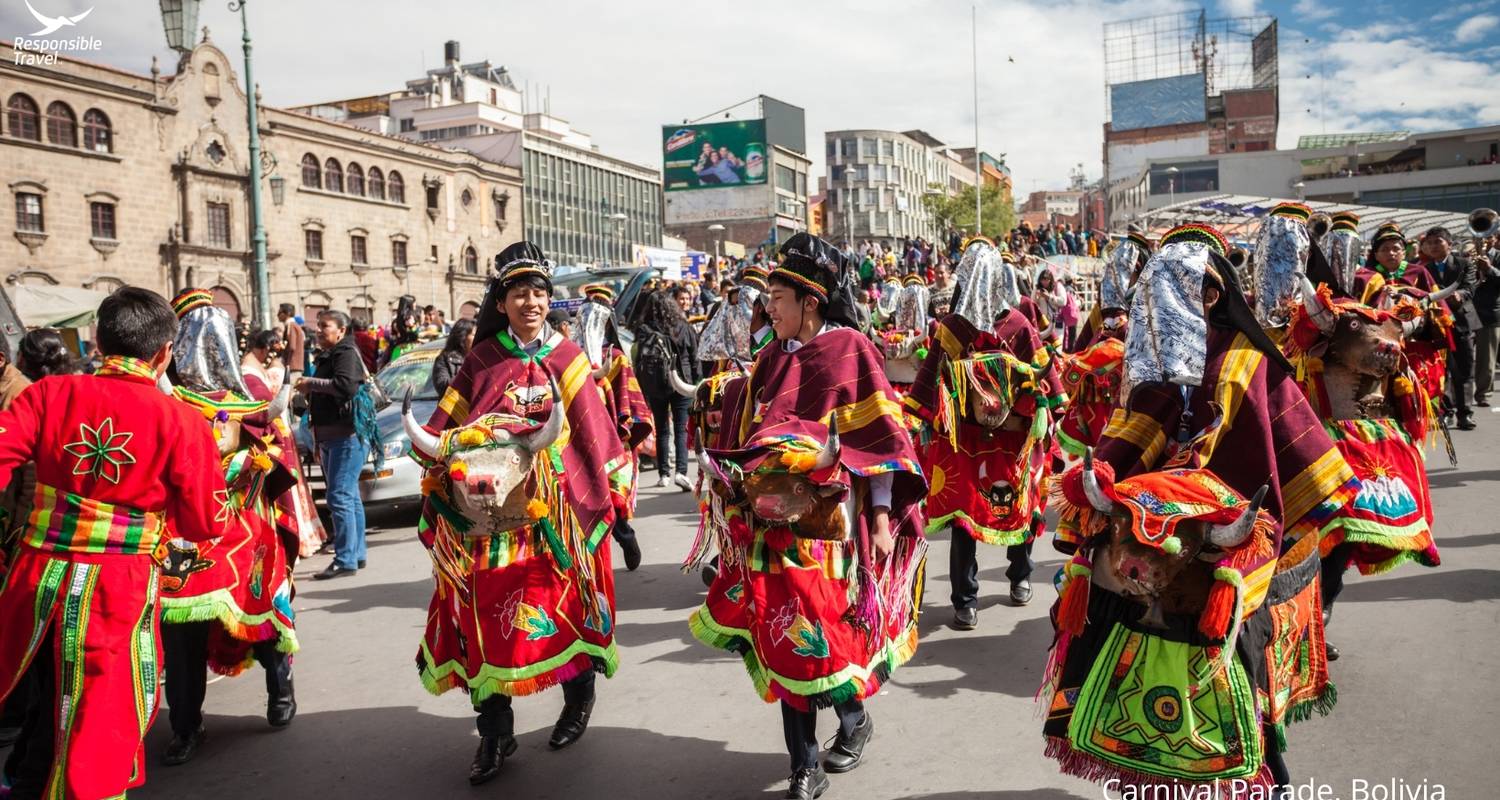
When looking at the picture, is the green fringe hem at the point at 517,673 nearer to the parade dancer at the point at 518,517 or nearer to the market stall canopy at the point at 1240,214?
the parade dancer at the point at 518,517

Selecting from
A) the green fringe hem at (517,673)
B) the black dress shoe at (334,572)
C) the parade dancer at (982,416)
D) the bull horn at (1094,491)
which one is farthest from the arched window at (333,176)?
the bull horn at (1094,491)

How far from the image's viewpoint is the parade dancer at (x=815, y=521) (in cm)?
414

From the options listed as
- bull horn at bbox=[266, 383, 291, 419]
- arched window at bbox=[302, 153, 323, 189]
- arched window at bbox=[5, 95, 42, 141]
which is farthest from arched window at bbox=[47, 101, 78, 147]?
bull horn at bbox=[266, 383, 291, 419]

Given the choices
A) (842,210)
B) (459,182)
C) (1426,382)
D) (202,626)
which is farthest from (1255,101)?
(202,626)

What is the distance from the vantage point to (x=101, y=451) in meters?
3.61

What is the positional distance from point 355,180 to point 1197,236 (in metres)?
52.4

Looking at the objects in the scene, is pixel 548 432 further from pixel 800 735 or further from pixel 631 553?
pixel 631 553

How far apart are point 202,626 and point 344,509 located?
378 centimetres

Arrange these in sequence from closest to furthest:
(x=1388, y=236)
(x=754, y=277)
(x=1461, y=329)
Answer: (x=1388, y=236) < (x=754, y=277) < (x=1461, y=329)

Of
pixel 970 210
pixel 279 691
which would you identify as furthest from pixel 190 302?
pixel 970 210

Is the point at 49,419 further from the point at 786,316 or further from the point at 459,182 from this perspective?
the point at 459,182

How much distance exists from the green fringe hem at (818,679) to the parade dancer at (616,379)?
206 cm

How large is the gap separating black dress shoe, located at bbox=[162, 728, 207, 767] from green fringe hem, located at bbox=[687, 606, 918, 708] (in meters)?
2.42

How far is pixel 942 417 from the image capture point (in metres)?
6.56
